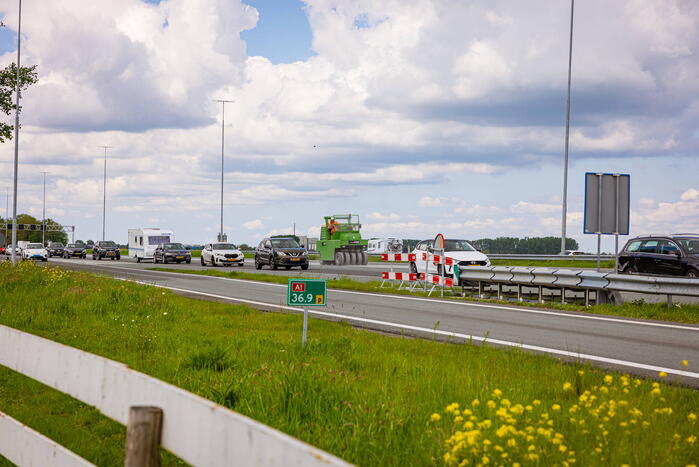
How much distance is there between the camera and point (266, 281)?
2894 centimetres

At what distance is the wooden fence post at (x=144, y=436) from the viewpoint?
118 inches

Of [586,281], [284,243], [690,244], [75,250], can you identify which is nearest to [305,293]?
[586,281]

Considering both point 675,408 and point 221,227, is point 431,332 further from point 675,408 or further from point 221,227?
point 221,227

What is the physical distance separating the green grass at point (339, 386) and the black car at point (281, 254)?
90.6 feet

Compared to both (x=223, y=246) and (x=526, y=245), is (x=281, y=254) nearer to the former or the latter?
(x=223, y=246)

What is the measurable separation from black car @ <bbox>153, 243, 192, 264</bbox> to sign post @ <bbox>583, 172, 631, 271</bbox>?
39.5 metres

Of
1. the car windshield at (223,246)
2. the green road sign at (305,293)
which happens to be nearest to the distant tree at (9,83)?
the car windshield at (223,246)

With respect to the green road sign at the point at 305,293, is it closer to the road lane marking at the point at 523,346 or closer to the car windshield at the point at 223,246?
the road lane marking at the point at 523,346

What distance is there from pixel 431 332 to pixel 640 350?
3367mm

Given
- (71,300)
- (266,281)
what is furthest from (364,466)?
(266,281)

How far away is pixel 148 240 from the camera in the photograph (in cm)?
5891

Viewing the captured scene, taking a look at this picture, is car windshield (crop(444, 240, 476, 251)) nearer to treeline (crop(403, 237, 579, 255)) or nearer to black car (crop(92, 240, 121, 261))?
treeline (crop(403, 237, 579, 255))

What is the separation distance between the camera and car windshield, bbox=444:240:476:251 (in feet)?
86.1

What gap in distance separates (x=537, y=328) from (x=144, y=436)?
1136cm
